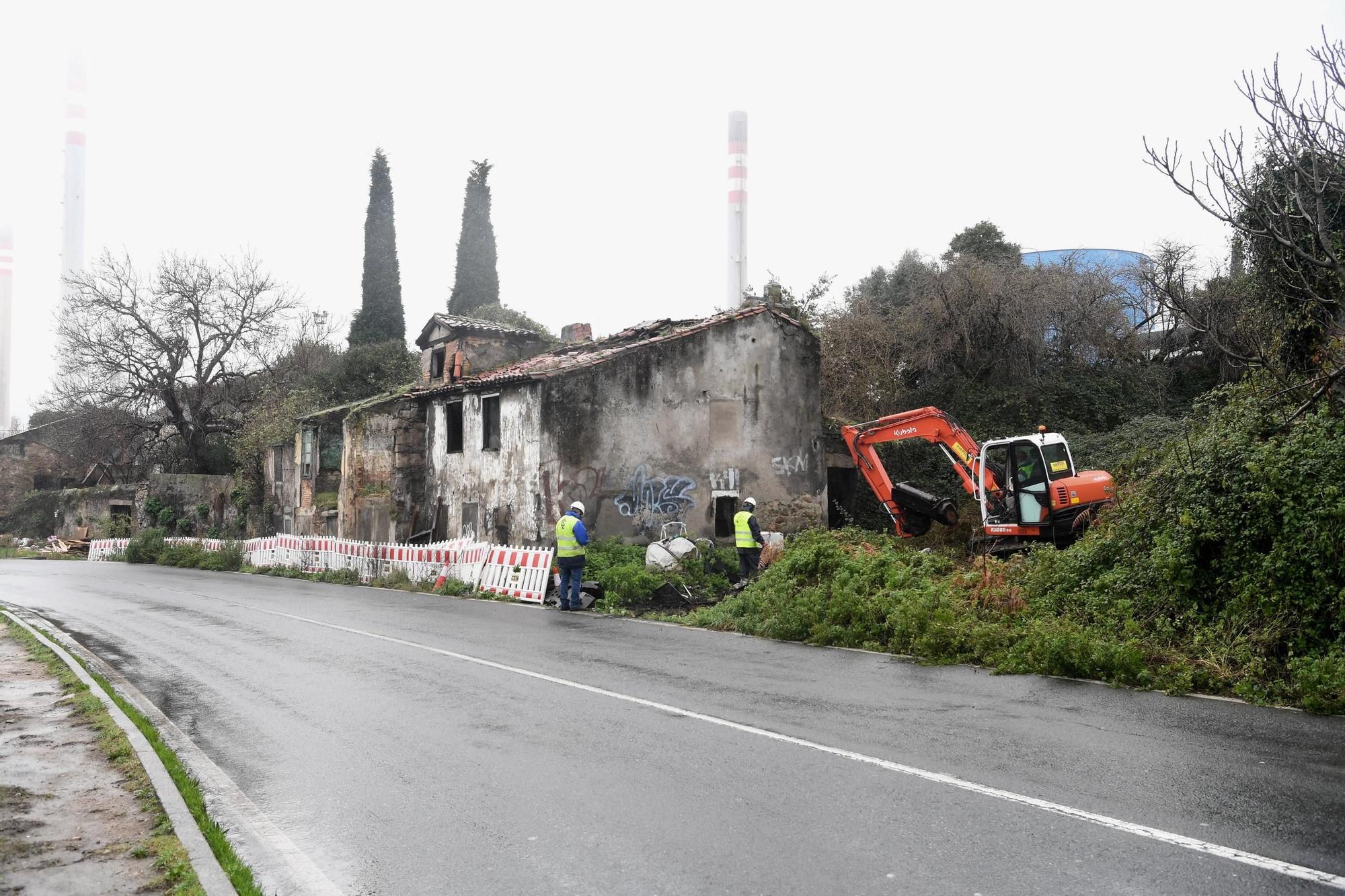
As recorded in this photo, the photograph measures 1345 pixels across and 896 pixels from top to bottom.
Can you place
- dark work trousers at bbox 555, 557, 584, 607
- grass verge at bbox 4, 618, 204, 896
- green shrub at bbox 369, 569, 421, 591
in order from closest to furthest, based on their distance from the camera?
grass verge at bbox 4, 618, 204, 896
dark work trousers at bbox 555, 557, 584, 607
green shrub at bbox 369, 569, 421, 591

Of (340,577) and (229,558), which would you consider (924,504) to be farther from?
(229,558)

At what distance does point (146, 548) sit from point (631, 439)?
22.4 meters

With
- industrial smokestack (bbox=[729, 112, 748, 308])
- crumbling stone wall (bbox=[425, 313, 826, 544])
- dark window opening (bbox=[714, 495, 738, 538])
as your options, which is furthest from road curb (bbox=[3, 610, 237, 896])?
industrial smokestack (bbox=[729, 112, 748, 308])

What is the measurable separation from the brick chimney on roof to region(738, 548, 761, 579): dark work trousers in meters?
17.3

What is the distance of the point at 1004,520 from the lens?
63.9 feet

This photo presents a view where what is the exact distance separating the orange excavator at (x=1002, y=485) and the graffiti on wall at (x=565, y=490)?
6.17m

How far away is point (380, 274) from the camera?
52.0 metres

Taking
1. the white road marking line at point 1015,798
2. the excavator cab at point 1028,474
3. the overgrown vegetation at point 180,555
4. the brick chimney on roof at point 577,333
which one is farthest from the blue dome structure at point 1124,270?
the overgrown vegetation at point 180,555

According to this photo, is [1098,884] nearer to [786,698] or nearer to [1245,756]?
[1245,756]

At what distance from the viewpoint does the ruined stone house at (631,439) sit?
2281 cm

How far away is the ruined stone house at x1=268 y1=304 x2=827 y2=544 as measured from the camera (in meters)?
22.8

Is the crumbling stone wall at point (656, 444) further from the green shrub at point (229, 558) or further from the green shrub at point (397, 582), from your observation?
the green shrub at point (229, 558)

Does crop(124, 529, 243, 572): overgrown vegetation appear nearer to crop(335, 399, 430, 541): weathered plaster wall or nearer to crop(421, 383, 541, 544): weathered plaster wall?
crop(335, 399, 430, 541): weathered plaster wall

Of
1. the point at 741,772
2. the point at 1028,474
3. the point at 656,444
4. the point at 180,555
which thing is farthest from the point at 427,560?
the point at 741,772
